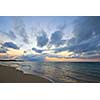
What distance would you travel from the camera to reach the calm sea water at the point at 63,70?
1964 millimetres

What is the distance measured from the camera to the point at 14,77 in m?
1.99

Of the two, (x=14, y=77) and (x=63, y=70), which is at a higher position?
(x=63, y=70)

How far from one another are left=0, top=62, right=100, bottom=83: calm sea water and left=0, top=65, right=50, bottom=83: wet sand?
42 millimetres

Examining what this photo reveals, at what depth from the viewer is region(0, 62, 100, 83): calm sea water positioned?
196cm

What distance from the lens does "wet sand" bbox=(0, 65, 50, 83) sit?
1.99 meters

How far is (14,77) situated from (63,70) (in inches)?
20.2

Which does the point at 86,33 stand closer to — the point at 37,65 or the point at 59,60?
the point at 59,60

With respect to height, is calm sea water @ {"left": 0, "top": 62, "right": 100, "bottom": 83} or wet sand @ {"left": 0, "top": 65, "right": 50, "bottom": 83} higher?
calm sea water @ {"left": 0, "top": 62, "right": 100, "bottom": 83}

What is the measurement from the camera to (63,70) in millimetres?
1981

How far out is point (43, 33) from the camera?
199 centimetres
